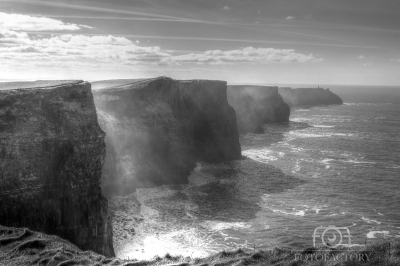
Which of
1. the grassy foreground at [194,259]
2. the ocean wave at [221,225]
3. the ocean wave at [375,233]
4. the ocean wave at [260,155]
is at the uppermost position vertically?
the grassy foreground at [194,259]

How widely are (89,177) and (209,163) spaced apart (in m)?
44.3

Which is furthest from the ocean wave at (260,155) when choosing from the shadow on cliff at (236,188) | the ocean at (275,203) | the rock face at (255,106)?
the rock face at (255,106)

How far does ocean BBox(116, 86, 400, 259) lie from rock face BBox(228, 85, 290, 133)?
29.0 meters

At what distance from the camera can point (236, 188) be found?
61.4 meters

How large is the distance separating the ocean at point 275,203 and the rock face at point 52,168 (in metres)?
6.35

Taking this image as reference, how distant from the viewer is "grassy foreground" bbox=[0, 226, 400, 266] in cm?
1906

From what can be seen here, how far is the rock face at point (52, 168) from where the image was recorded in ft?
117

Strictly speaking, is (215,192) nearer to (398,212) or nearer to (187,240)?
(187,240)

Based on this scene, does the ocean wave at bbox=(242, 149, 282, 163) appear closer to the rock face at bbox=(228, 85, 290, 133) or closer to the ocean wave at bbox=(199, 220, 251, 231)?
the rock face at bbox=(228, 85, 290, 133)

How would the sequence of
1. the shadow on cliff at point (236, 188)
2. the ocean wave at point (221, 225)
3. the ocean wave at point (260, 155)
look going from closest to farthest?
the ocean wave at point (221, 225)
the shadow on cliff at point (236, 188)
the ocean wave at point (260, 155)

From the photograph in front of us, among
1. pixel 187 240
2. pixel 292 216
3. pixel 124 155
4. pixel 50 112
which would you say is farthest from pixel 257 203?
pixel 50 112

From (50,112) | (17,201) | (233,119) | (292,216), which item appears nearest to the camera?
(17,201)

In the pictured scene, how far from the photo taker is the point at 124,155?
62.2 metres

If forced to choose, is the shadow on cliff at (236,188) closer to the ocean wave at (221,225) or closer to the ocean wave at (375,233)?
the ocean wave at (221,225)
